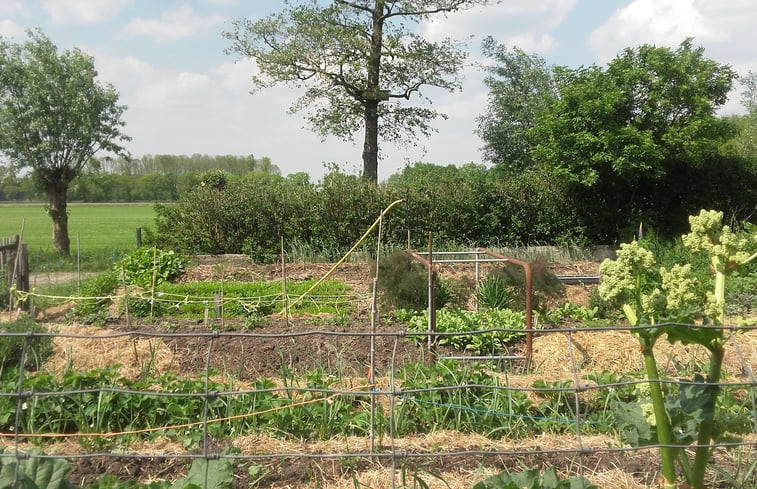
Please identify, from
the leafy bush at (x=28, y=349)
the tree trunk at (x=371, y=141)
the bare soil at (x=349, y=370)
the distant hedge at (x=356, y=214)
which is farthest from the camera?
the tree trunk at (x=371, y=141)

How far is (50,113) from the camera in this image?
16.9 metres

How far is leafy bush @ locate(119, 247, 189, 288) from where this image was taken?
34.9ft

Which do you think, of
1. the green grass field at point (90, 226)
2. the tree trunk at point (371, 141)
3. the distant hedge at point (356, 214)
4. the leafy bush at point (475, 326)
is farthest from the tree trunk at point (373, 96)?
the leafy bush at point (475, 326)

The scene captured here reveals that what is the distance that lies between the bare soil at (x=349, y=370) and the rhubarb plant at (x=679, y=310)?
369 millimetres

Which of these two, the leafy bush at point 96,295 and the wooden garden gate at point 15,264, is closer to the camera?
the leafy bush at point 96,295

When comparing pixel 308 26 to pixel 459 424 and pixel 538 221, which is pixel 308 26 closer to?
pixel 538 221

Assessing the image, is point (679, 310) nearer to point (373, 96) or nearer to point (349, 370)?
point (349, 370)

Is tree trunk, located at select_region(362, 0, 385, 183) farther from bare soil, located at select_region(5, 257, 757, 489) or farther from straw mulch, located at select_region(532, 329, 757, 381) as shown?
straw mulch, located at select_region(532, 329, 757, 381)

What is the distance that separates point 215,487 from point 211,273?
953cm

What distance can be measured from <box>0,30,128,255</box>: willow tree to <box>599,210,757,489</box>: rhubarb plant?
17.2 meters

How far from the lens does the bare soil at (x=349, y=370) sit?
3.35 meters

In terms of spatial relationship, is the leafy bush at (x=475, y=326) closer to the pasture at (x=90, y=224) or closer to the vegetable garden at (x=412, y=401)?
the vegetable garden at (x=412, y=401)

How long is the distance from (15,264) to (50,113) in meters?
8.99

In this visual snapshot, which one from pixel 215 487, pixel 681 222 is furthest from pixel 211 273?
pixel 681 222
